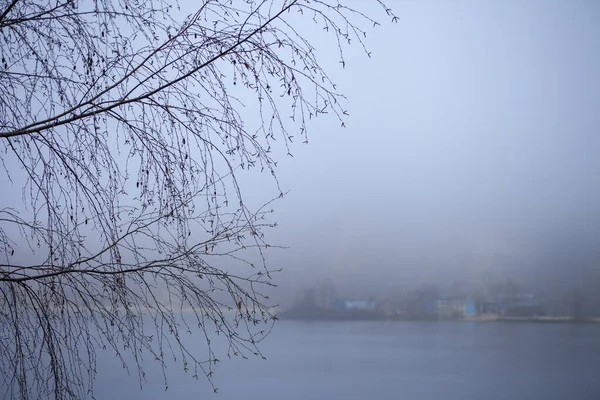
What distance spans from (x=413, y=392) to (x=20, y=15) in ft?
48.8

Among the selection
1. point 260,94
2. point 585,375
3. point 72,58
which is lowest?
point 585,375

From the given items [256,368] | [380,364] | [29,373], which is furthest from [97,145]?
[380,364]

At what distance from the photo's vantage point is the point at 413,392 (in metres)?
15.3

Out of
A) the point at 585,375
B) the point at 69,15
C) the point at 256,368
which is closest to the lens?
the point at 69,15

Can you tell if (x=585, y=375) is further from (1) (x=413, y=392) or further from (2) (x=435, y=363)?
(1) (x=413, y=392)

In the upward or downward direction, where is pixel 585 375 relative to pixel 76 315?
downward

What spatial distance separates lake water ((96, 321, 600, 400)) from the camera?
45.9 feet

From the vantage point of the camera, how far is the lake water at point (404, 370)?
45.9 ft

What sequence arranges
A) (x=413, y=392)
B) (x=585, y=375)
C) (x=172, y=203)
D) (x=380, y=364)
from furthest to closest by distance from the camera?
(x=380, y=364), (x=585, y=375), (x=413, y=392), (x=172, y=203)

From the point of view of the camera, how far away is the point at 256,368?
1766 centimetres

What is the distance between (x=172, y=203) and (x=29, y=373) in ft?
2.74

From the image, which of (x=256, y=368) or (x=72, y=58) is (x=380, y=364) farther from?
(x=72, y=58)

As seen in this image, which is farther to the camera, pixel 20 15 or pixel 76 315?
pixel 20 15

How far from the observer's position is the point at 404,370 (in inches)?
781
